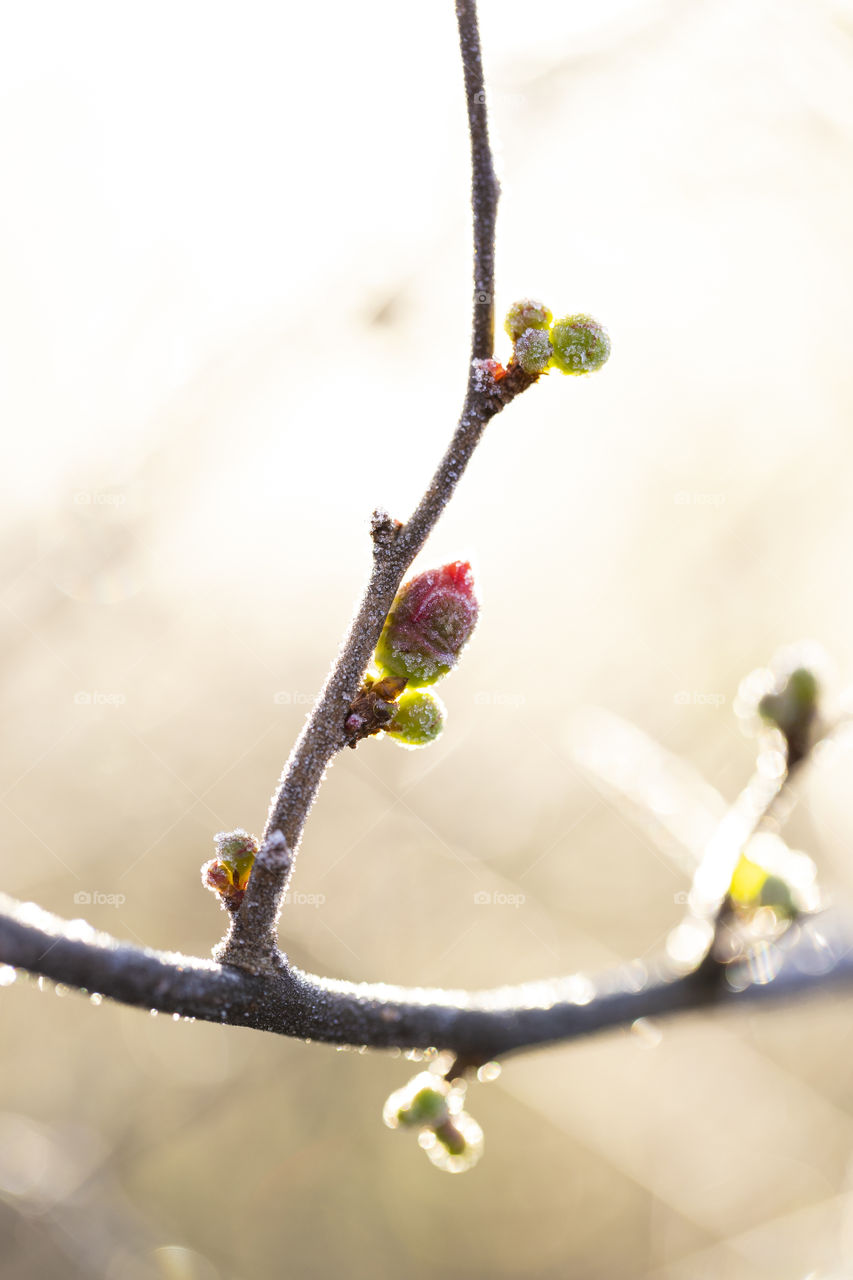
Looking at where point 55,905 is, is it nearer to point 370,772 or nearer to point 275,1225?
point 370,772

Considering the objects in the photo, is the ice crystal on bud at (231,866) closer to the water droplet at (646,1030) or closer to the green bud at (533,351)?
the green bud at (533,351)

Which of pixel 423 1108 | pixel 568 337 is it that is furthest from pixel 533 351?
pixel 423 1108

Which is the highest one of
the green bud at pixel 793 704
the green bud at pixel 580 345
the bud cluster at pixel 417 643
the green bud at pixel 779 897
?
the green bud at pixel 580 345

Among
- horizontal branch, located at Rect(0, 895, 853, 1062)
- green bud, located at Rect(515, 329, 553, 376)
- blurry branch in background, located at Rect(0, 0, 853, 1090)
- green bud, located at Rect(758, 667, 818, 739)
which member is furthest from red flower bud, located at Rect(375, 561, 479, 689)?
green bud, located at Rect(758, 667, 818, 739)

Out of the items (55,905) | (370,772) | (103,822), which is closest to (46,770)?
(103,822)

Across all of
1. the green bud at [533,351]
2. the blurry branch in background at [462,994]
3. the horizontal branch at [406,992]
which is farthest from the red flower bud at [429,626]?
the horizontal branch at [406,992]
